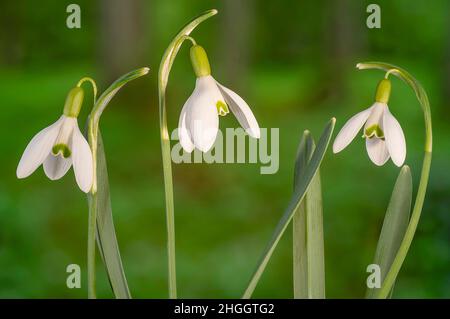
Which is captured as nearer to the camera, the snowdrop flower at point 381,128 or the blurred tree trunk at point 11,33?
the snowdrop flower at point 381,128

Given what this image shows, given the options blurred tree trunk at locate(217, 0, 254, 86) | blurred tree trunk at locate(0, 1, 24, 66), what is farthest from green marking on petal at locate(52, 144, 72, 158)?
blurred tree trunk at locate(0, 1, 24, 66)

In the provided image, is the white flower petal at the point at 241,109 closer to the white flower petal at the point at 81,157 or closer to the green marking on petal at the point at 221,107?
the green marking on petal at the point at 221,107

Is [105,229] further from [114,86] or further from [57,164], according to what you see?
[114,86]

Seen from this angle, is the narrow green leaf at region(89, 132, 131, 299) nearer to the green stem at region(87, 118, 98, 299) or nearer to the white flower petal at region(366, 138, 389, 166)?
the green stem at region(87, 118, 98, 299)

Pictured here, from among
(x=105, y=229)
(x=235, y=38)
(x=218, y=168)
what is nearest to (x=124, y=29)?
(x=235, y=38)

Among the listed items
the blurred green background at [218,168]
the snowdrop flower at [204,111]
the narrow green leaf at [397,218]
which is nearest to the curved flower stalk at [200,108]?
the snowdrop flower at [204,111]

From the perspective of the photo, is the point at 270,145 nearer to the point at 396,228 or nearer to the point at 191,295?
the point at 396,228
